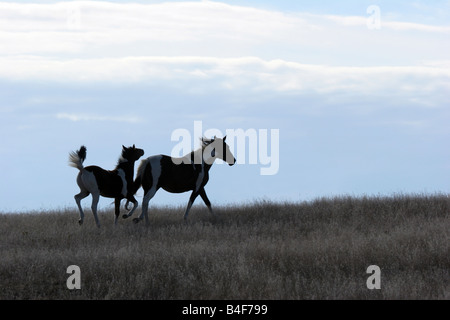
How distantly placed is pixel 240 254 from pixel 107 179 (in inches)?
209

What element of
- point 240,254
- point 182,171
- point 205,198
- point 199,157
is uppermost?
point 199,157

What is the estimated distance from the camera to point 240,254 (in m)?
11.5

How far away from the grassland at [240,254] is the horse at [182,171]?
72 cm

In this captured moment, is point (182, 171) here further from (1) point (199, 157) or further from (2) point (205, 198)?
(2) point (205, 198)

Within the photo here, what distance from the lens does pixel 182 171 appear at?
1644 cm

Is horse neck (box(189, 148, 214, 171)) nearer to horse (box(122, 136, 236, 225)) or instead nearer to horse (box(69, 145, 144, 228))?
horse (box(122, 136, 236, 225))

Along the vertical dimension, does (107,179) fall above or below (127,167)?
below

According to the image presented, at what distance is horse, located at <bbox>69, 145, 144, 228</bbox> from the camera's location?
15156 millimetres

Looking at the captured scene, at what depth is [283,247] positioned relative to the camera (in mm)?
11922

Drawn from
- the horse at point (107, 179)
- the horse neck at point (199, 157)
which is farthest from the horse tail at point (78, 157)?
the horse neck at point (199, 157)

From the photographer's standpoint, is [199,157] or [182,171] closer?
[182,171]

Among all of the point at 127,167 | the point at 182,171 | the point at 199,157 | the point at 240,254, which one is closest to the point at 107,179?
the point at 127,167

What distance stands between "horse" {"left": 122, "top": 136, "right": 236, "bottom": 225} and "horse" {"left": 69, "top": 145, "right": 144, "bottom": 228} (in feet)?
0.91
